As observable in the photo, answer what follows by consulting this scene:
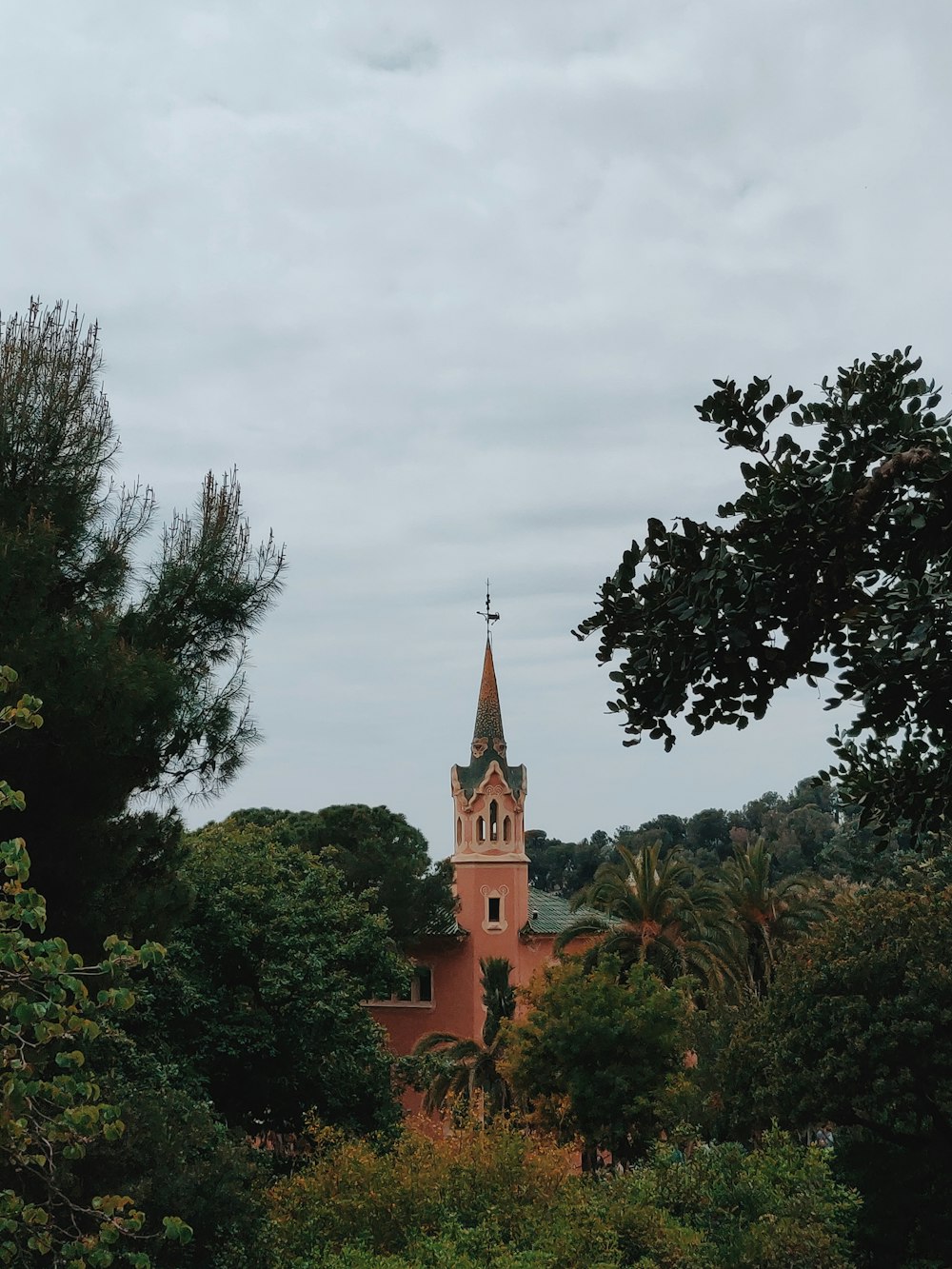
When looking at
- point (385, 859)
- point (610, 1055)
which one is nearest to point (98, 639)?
point (610, 1055)

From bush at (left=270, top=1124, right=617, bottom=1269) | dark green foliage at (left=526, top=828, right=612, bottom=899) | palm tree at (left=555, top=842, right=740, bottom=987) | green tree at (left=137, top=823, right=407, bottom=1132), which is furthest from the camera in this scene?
dark green foliage at (left=526, top=828, right=612, bottom=899)

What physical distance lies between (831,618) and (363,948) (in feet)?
60.4

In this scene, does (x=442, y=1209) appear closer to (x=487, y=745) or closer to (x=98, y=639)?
(x=98, y=639)

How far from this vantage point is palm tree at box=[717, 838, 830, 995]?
3108 centimetres

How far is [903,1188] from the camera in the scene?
16750 mm

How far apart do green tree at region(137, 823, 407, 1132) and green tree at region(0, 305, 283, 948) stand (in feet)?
20.3

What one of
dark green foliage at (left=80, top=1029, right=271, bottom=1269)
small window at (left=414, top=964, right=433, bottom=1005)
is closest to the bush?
dark green foliage at (left=80, top=1029, right=271, bottom=1269)

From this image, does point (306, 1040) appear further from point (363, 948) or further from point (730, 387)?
point (730, 387)

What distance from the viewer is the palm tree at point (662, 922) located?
1220 inches

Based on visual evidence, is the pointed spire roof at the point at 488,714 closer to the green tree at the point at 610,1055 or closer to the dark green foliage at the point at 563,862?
the green tree at the point at 610,1055

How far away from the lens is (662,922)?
3177 cm

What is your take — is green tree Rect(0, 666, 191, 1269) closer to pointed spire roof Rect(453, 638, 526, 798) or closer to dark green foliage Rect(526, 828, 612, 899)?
pointed spire roof Rect(453, 638, 526, 798)

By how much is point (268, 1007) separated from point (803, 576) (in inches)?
670

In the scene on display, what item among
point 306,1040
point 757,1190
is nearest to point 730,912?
point 306,1040
